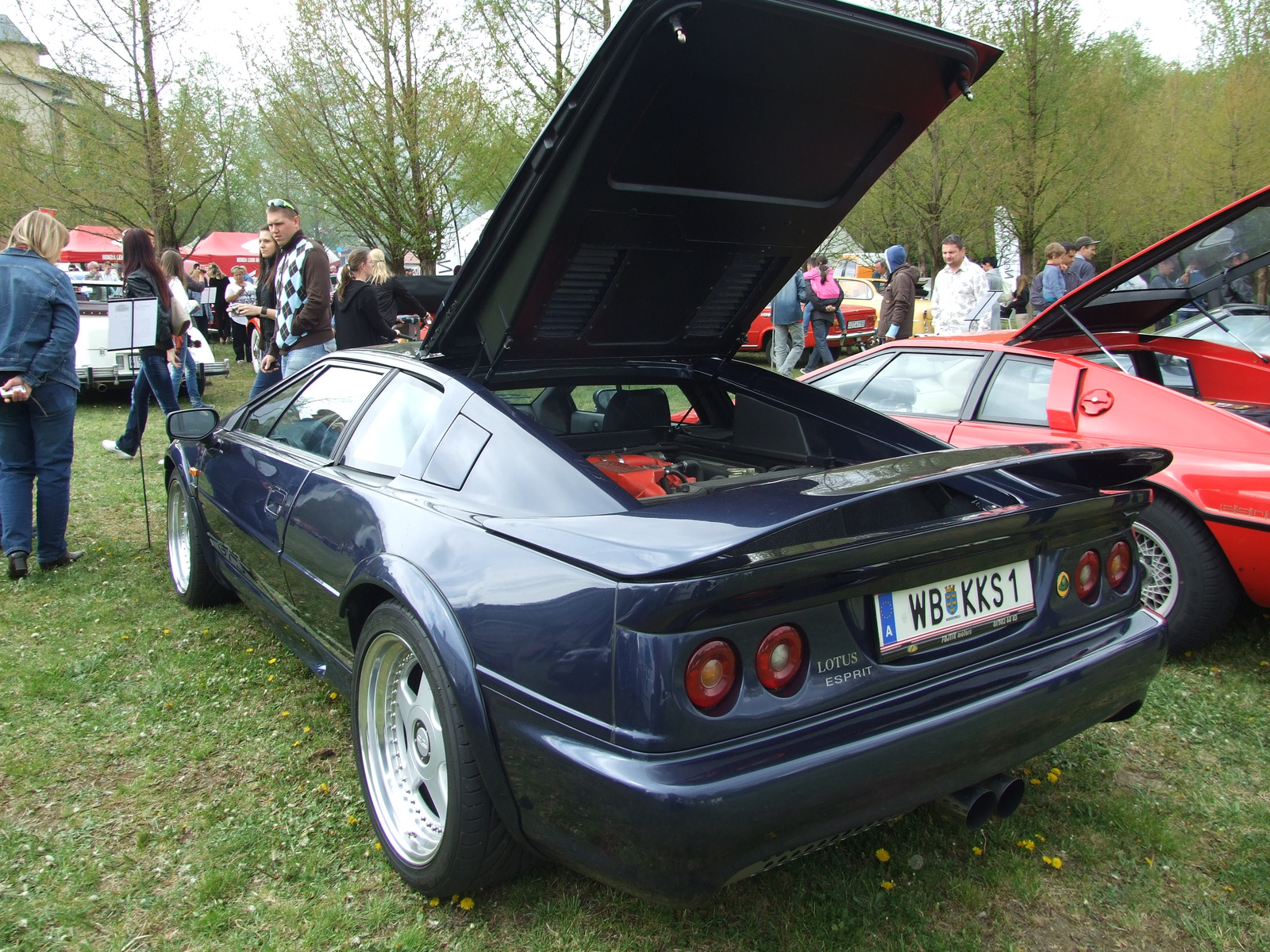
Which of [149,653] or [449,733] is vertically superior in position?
[449,733]

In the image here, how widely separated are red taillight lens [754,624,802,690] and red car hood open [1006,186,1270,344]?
285 cm

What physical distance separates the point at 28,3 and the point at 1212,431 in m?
18.0

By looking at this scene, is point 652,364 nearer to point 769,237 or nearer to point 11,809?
point 769,237

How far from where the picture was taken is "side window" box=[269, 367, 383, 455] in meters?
2.98

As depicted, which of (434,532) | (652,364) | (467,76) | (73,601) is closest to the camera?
(434,532)

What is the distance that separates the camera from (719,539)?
1681mm

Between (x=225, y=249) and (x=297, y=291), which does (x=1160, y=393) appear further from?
(x=225, y=249)

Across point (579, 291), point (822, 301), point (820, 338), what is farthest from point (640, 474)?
point (820, 338)

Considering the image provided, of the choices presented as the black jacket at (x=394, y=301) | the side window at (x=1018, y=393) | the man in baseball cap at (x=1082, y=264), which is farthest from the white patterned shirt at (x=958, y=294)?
the black jacket at (x=394, y=301)

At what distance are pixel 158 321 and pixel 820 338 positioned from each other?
7.94 metres

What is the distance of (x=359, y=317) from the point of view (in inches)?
249

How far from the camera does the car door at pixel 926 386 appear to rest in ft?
14.6

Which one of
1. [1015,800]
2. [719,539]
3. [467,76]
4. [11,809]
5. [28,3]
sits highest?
[28,3]

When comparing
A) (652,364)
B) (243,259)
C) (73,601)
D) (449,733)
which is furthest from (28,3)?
(449,733)
